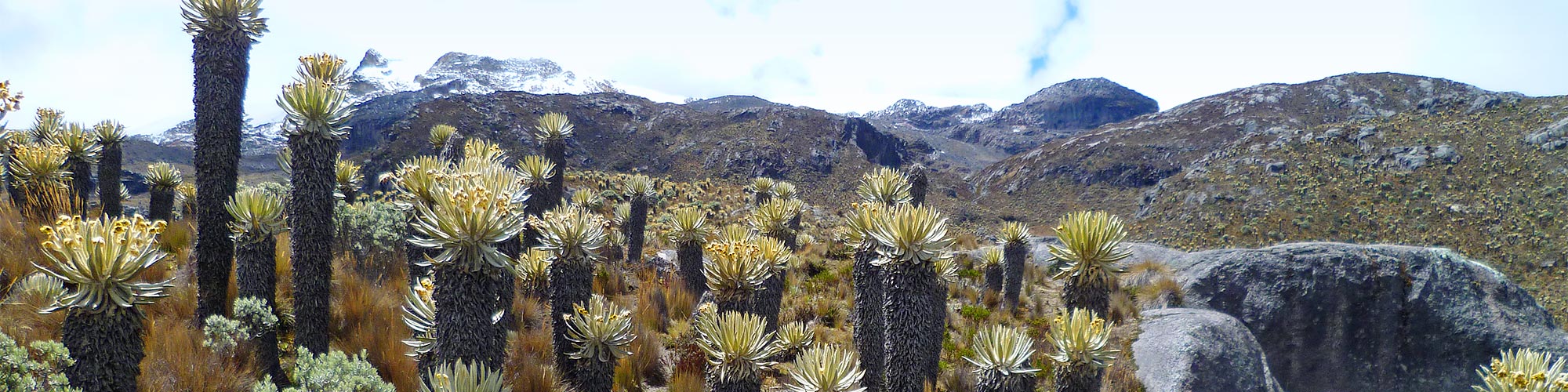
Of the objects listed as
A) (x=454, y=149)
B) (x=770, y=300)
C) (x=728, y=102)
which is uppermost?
(x=728, y=102)

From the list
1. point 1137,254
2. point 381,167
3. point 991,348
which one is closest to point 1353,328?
point 1137,254

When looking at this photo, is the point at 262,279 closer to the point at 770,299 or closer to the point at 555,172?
the point at 770,299

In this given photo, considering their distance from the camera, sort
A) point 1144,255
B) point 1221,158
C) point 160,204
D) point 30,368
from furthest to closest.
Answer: point 1221,158 → point 1144,255 → point 160,204 → point 30,368

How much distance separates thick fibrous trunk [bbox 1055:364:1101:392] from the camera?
16.0 feet

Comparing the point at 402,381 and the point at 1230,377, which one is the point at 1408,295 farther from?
the point at 402,381

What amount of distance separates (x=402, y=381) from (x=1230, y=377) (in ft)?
29.8

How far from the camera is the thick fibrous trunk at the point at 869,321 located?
18.4 ft

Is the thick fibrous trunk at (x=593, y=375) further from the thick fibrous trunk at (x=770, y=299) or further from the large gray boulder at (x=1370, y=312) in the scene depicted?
the large gray boulder at (x=1370, y=312)

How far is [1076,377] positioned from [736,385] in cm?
275

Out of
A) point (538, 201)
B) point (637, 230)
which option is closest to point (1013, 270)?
point (637, 230)

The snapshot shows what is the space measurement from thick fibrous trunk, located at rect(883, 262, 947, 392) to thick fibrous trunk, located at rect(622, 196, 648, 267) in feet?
20.5

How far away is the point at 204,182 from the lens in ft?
16.1

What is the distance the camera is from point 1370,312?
10.1 m

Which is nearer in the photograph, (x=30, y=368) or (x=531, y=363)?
(x=30, y=368)
